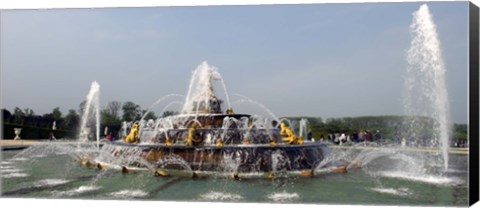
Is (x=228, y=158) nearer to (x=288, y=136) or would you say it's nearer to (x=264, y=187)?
(x=264, y=187)

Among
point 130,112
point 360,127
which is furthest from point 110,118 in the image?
point 360,127

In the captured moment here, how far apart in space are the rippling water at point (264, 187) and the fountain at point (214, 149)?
1.61 feet

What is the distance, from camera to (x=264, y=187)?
31.7 feet

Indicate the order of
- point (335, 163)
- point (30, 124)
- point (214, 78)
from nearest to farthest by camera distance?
point (335, 163)
point (214, 78)
point (30, 124)

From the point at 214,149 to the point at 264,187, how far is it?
6.11 feet

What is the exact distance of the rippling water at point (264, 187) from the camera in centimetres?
881

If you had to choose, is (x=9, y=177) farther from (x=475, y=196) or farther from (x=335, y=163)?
(x=475, y=196)

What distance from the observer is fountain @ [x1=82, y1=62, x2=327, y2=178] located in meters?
11.0

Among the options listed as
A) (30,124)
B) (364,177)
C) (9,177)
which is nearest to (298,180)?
(364,177)

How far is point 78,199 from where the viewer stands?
9.45 m

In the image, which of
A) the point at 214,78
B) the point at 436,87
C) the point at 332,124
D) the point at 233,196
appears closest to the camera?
the point at 233,196

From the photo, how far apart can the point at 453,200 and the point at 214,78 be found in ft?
26.3

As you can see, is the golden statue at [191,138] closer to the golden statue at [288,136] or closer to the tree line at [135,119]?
the golden statue at [288,136]

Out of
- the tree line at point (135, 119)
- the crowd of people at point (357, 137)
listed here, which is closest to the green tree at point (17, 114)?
the tree line at point (135, 119)
